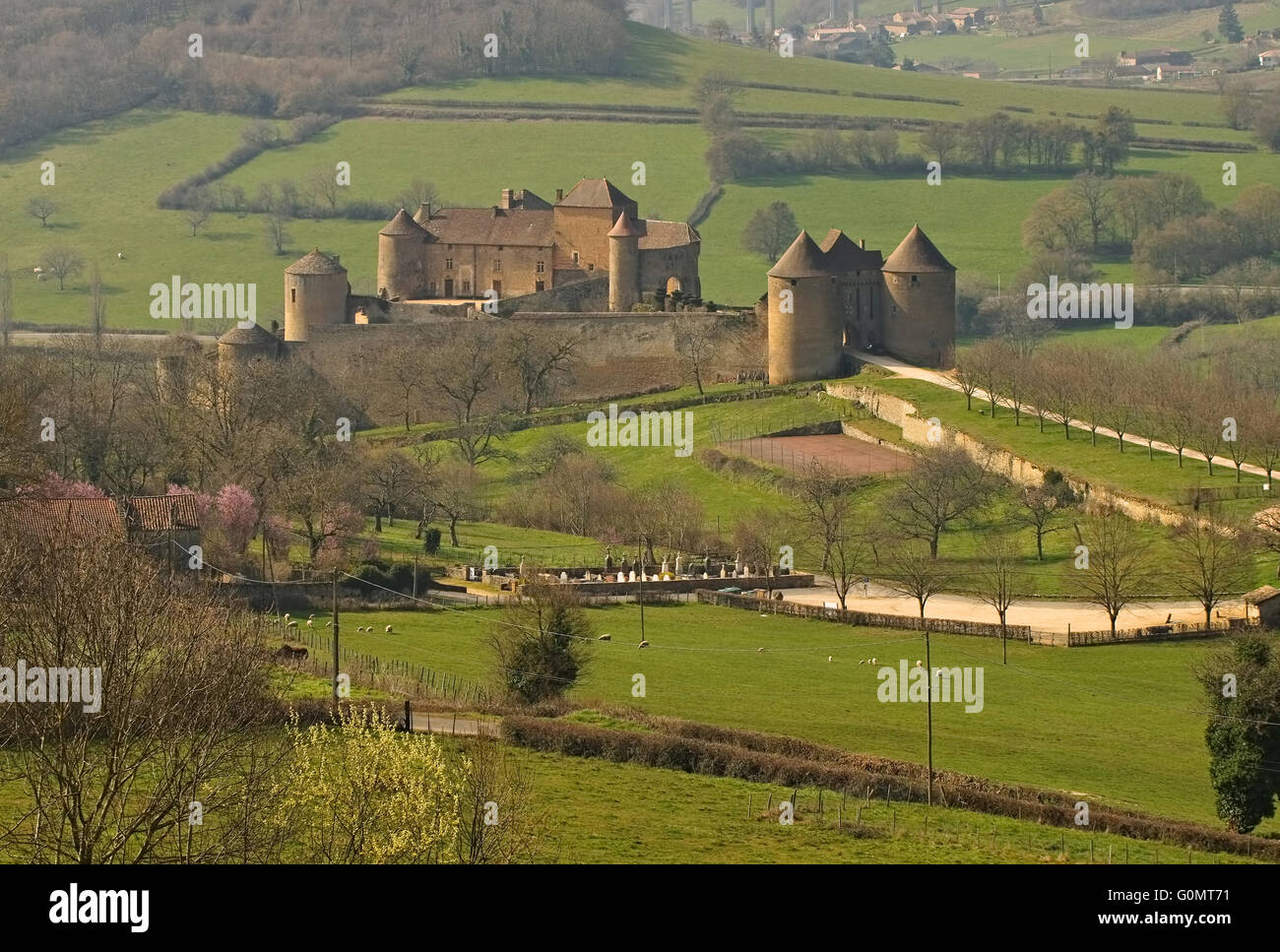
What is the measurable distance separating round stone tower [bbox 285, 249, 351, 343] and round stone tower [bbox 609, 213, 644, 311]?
9.54 meters

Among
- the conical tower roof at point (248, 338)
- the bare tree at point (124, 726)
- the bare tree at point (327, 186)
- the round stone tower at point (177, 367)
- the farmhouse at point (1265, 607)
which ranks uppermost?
the bare tree at point (327, 186)

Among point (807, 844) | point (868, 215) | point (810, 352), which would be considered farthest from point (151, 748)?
point (868, 215)

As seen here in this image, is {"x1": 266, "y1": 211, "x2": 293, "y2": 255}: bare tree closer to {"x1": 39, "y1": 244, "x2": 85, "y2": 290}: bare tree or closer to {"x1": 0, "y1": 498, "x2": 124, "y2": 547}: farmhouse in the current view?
{"x1": 39, "y1": 244, "x2": 85, "y2": 290}: bare tree

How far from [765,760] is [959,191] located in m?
89.9

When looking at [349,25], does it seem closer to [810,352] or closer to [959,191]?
[959,191]

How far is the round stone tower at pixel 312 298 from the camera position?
84125 millimetres

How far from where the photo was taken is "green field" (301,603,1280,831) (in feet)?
139

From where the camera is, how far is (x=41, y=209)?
408 feet

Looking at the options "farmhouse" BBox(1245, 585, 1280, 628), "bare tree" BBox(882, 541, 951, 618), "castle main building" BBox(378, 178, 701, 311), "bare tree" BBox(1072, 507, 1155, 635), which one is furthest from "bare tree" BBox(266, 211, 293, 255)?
"farmhouse" BBox(1245, 585, 1280, 628)

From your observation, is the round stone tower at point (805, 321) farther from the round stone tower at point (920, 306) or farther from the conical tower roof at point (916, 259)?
the conical tower roof at point (916, 259)

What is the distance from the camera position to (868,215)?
399 feet

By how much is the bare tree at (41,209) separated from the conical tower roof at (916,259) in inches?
2257

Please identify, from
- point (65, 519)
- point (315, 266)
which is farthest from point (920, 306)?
point (65, 519)

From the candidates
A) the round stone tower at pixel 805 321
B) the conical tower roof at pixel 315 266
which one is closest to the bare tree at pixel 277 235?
the conical tower roof at pixel 315 266
